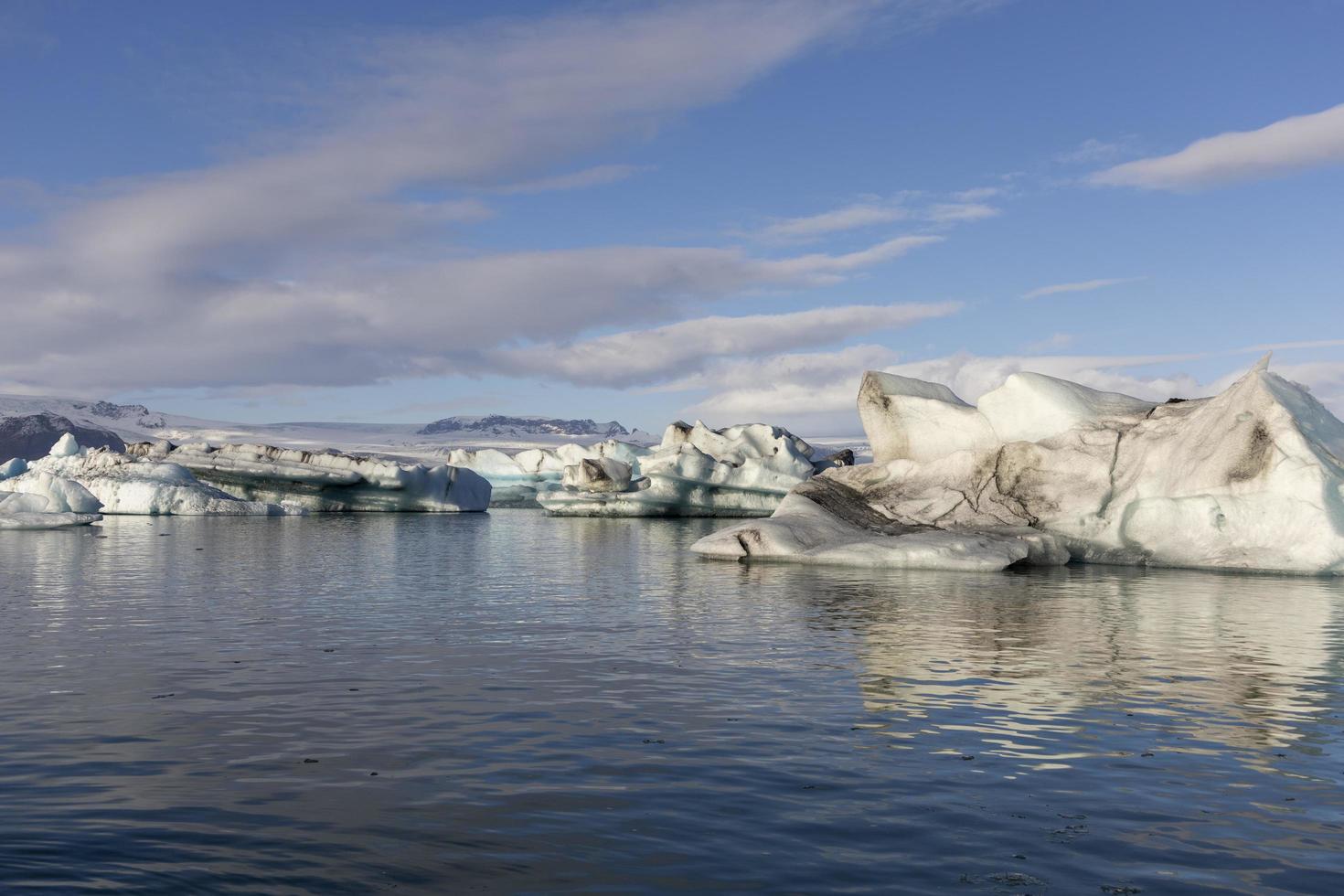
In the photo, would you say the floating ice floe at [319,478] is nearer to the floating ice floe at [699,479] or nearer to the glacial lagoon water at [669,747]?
the floating ice floe at [699,479]

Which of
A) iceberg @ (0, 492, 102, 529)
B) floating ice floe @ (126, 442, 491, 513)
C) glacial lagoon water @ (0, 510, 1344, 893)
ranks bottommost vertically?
glacial lagoon water @ (0, 510, 1344, 893)

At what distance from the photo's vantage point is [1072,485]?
81.2 feet

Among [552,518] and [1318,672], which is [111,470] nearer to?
[552,518]

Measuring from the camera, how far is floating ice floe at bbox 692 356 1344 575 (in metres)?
22.0

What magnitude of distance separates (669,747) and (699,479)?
4436 centimetres

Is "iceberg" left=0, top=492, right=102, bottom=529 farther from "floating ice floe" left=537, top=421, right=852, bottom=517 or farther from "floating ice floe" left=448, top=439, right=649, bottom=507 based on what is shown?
"floating ice floe" left=448, top=439, right=649, bottom=507

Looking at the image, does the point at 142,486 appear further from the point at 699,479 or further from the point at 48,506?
the point at 699,479

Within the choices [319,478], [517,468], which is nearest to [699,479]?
[319,478]

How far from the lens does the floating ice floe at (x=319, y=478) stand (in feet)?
171

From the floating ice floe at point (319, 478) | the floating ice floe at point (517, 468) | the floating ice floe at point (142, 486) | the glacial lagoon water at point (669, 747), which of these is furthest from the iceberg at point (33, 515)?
the floating ice floe at point (517, 468)

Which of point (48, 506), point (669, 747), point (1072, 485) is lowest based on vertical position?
point (669, 747)

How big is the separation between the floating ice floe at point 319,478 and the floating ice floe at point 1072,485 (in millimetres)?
31554

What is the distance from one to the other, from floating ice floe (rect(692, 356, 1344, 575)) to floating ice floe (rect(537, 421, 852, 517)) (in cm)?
2396

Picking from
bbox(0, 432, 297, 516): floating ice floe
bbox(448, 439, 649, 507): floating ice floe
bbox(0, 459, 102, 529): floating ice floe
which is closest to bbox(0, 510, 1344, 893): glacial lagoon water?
bbox(0, 459, 102, 529): floating ice floe
